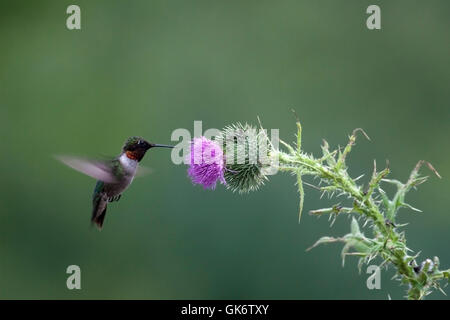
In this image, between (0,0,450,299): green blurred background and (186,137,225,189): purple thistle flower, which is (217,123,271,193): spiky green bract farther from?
(0,0,450,299): green blurred background

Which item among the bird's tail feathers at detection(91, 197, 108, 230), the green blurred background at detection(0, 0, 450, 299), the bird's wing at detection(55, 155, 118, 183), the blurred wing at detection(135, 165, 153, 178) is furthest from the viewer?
the green blurred background at detection(0, 0, 450, 299)

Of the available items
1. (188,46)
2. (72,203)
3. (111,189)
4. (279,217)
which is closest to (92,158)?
(111,189)

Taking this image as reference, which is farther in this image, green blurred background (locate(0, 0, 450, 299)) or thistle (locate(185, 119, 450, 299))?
green blurred background (locate(0, 0, 450, 299))

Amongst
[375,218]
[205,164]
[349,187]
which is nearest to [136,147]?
[205,164]

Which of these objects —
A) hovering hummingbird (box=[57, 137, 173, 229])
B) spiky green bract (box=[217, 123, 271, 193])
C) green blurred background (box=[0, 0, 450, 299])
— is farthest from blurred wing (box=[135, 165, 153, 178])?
green blurred background (box=[0, 0, 450, 299])

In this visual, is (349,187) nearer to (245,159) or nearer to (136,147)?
(245,159)
